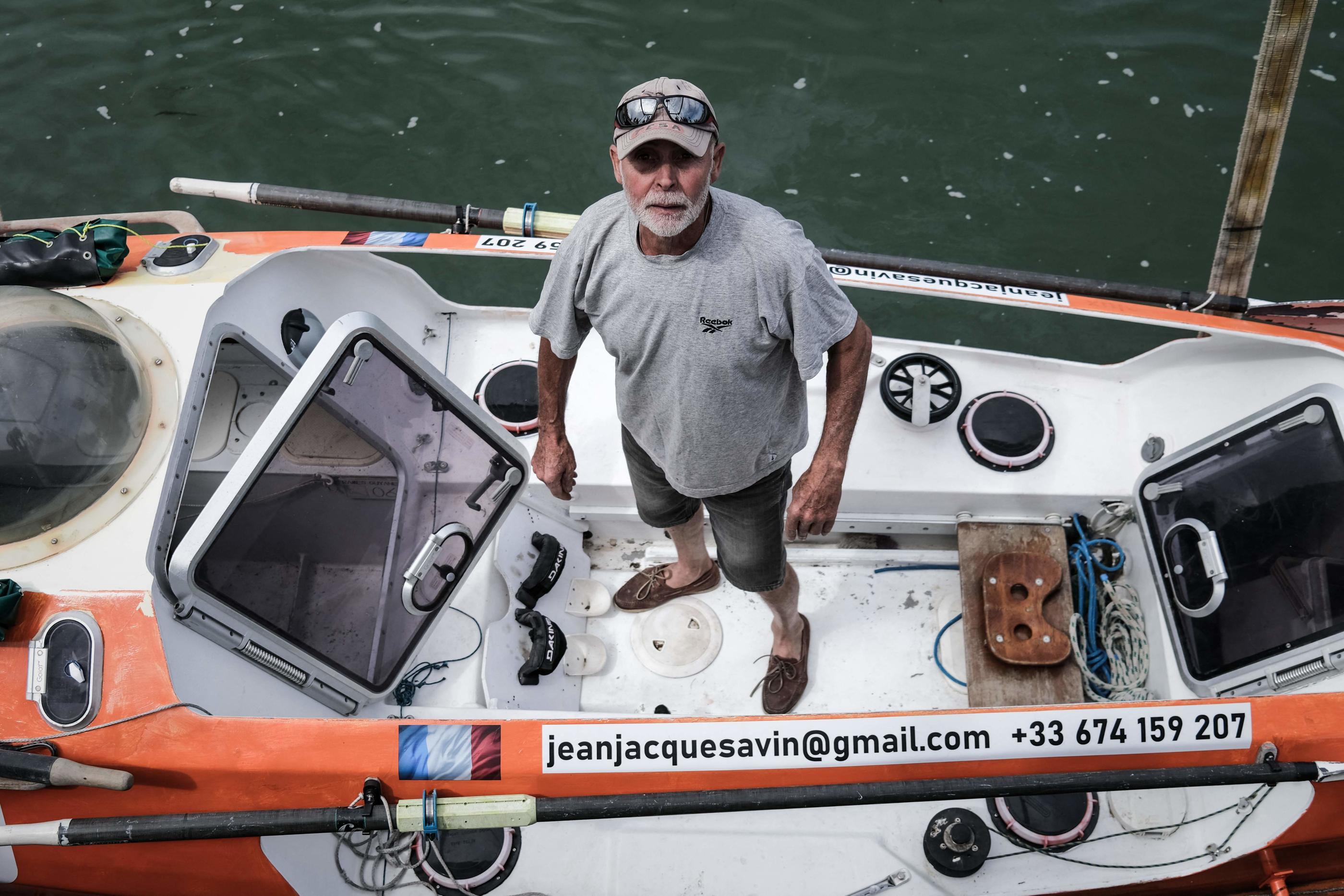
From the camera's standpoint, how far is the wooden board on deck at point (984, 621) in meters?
3.04

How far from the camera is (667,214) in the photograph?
1.98 m

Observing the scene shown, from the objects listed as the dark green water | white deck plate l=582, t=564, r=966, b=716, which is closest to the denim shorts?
white deck plate l=582, t=564, r=966, b=716

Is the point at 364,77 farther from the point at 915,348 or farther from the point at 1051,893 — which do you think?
the point at 1051,893

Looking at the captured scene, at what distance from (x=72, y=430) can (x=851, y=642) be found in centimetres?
234

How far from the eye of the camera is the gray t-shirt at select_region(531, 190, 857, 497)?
2.06 meters

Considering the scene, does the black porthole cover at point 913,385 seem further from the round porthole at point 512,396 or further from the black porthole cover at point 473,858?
the black porthole cover at point 473,858

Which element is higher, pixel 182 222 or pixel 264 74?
pixel 264 74

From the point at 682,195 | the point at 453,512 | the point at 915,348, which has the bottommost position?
the point at 453,512

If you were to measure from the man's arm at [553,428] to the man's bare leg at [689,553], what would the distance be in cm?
49

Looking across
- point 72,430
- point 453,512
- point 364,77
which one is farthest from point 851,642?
point 364,77

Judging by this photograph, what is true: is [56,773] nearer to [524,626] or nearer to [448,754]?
[448,754]

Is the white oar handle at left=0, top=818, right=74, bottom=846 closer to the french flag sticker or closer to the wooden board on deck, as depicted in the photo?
the french flag sticker

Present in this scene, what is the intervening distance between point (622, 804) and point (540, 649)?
Result: 3.05 ft

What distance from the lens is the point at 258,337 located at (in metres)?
2.84
